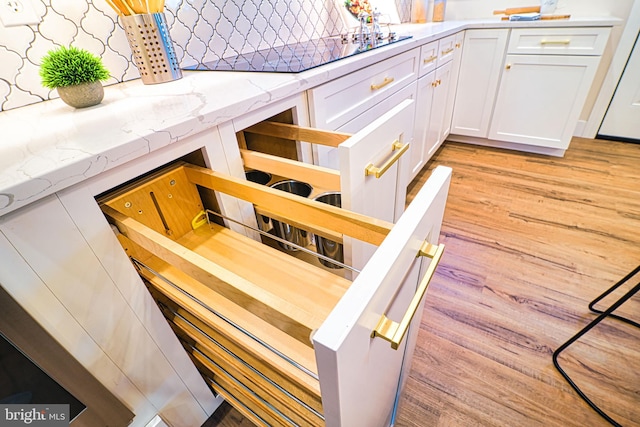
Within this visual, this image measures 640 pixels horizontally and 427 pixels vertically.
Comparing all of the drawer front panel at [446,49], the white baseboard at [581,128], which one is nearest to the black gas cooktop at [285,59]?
the drawer front panel at [446,49]

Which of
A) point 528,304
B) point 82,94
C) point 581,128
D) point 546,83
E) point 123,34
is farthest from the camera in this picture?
point 581,128

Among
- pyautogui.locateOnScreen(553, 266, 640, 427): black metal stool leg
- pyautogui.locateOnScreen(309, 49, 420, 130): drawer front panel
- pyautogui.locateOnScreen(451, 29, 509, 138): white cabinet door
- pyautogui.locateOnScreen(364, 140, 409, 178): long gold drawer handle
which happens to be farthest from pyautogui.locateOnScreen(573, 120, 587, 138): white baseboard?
pyautogui.locateOnScreen(364, 140, 409, 178): long gold drawer handle

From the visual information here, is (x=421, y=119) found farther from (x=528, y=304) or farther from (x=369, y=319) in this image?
(x=369, y=319)

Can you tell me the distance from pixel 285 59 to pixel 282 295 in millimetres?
926

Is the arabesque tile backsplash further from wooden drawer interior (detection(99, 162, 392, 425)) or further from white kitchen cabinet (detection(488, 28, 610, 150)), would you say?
white kitchen cabinet (detection(488, 28, 610, 150))

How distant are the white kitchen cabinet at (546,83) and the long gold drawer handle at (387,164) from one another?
198 cm

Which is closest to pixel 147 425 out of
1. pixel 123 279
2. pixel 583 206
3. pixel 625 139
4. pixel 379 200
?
pixel 123 279

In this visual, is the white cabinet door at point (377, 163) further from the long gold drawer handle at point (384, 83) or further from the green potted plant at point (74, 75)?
the green potted plant at point (74, 75)

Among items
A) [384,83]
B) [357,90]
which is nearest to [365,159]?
[357,90]

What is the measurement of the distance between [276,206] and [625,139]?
328cm

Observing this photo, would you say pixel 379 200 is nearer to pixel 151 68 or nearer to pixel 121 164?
pixel 121 164

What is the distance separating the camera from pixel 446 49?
204 centimetres

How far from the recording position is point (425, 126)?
6.62ft

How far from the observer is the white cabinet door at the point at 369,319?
338 mm
